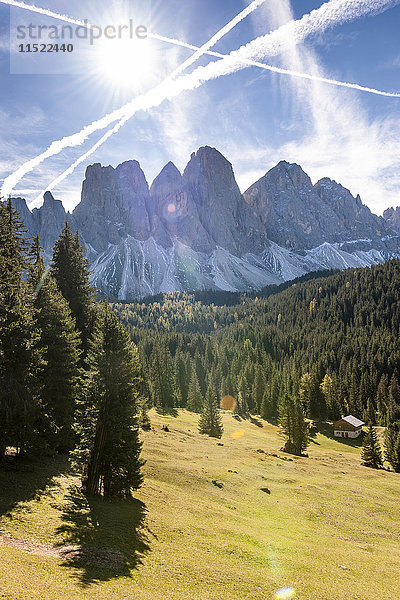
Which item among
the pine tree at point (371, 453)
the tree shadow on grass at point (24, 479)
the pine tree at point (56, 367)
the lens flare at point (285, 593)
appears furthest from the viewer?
the pine tree at point (371, 453)

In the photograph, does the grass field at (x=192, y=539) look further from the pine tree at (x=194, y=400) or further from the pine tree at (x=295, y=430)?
the pine tree at (x=194, y=400)

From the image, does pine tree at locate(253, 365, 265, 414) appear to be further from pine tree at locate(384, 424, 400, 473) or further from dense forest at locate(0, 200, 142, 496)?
dense forest at locate(0, 200, 142, 496)

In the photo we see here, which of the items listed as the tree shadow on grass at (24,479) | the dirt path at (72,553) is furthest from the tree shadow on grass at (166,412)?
the dirt path at (72,553)

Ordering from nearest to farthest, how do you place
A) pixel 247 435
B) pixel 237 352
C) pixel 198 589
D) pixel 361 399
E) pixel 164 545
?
pixel 198 589 → pixel 164 545 → pixel 247 435 → pixel 361 399 → pixel 237 352

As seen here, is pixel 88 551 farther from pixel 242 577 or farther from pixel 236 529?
pixel 236 529

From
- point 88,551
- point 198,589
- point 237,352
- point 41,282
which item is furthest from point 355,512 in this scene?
point 237,352

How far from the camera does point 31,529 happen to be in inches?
690

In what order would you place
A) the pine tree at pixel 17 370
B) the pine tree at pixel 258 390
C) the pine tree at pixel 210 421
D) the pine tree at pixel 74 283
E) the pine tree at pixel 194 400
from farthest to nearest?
1. the pine tree at pixel 258 390
2. the pine tree at pixel 194 400
3. the pine tree at pixel 210 421
4. the pine tree at pixel 74 283
5. the pine tree at pixel 17 370

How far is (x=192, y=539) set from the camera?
2100 centimetres

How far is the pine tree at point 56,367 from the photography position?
29.3m

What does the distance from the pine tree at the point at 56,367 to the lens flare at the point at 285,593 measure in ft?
→ 65.1

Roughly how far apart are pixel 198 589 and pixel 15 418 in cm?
1669

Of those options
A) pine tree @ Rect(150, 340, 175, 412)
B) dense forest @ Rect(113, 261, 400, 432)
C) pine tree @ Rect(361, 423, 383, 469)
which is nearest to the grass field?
pine tree @ Rect(361, 423, 383, 469)

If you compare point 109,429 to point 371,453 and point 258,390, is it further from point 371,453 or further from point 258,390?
point 258,390
